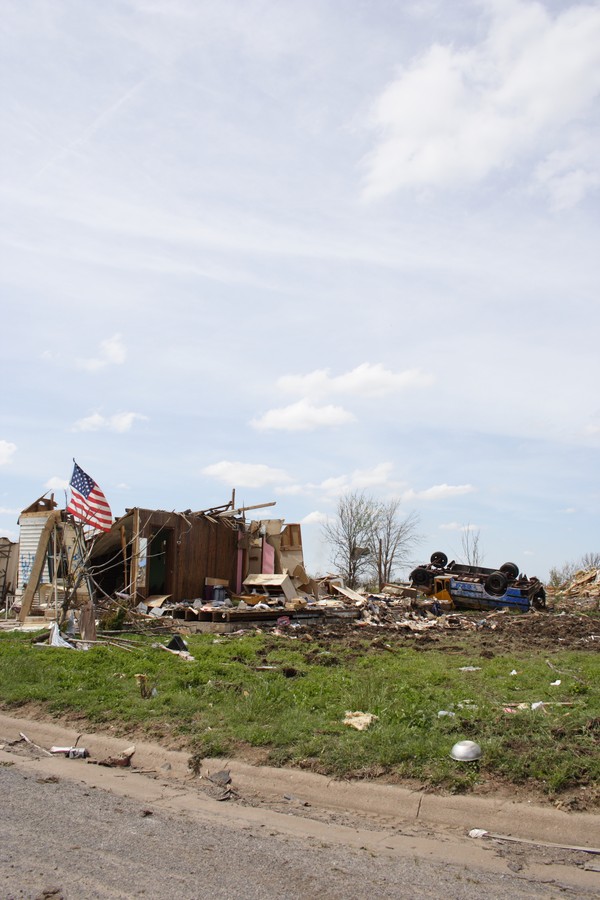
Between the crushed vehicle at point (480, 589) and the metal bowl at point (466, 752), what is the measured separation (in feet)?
64.8

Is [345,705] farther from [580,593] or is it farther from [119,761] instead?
[580,593]

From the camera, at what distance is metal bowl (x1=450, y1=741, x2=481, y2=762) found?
18.7 ft

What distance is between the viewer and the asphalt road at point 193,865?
3.90 meters

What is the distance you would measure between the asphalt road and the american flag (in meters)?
9.64

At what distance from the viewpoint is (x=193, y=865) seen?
425cm

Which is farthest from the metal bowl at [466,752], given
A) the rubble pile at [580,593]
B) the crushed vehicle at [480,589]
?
the rubble pile at [580,593]

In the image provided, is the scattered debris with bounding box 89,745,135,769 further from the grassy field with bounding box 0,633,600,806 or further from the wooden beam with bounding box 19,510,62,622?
the wooden beam with bounding box 19,510,62,622

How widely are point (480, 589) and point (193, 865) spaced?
72.6 ft

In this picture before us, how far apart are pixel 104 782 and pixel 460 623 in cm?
1548

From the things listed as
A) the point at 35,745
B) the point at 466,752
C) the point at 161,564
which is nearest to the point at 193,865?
the point at 466,752

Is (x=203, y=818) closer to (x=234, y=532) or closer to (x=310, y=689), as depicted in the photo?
(x=310, y=689)

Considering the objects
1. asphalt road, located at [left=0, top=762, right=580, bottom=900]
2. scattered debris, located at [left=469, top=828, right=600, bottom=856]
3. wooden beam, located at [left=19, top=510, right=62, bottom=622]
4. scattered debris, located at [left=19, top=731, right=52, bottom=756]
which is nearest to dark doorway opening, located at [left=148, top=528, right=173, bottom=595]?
wooden beam, located at [left=19, top=510, right=62, bottom=622]

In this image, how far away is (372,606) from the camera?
22.2 meters

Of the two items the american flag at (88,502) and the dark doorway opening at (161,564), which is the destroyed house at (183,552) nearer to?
the dark doorway opening at (161,564)
